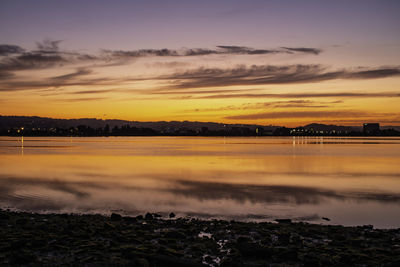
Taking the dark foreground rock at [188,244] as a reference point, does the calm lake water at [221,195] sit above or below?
below

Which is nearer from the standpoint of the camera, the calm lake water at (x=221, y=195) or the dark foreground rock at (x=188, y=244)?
the dark foreground rock at (x=188, y=244)

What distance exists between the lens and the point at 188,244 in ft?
28.7

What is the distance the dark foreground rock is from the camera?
24.2 feet

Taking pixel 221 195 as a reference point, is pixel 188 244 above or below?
above

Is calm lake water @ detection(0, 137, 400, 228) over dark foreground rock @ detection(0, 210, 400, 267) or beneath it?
beneath

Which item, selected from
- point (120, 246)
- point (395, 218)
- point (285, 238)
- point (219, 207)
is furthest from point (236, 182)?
point (120, 246)

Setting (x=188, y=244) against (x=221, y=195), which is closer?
(x=188, y=244)

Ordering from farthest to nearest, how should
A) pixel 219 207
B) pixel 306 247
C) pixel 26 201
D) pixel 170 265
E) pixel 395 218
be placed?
pixel 26 201 < pixel 219 207 < pixel 395 218 < pixel 306 247 < pixel 170 265

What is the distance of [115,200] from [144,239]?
796 cm

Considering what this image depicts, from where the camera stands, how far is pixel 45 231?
9656 mm

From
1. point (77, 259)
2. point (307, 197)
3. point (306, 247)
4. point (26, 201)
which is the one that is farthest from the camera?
point (307, 197)

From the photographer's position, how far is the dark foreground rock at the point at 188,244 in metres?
7.38

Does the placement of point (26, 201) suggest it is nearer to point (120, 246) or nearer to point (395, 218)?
point (120, 246)

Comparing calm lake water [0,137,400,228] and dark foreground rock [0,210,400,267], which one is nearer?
dark foreground rock [0,210,400,267]
